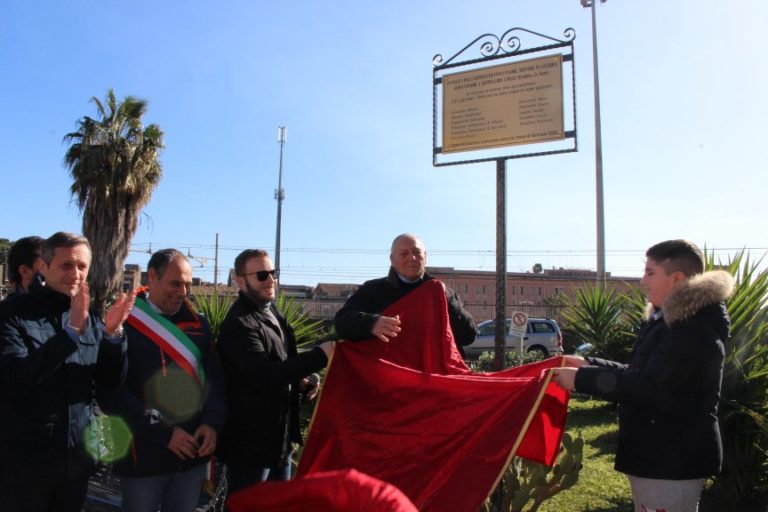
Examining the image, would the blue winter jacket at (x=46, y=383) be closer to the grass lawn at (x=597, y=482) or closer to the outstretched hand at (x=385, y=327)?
the outstretched hand at (x=385, y=327)

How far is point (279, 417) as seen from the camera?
3221 millimetres

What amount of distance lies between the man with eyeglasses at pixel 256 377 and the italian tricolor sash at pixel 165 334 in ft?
0.66

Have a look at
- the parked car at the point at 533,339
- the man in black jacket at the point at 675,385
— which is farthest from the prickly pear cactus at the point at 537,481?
the parked car at the point at 533,339

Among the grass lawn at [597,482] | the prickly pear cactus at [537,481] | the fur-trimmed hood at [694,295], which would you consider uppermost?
the fur-trimmed hood at [694,295]

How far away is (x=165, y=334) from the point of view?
3.00 meters

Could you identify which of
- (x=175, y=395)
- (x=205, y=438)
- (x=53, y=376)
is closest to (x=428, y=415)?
(x=205, y=438)

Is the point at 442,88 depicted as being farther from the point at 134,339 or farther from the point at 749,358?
the point at 134,339

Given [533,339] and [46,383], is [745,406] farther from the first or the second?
A: [533,339]

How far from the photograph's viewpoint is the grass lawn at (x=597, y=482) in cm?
562

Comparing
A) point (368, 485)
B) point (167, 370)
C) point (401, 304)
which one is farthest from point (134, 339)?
point (368, 485)

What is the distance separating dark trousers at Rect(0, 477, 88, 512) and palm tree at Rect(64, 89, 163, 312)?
14.7 meters

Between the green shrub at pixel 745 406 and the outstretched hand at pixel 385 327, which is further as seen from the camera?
the green shrub at pixel 745 406

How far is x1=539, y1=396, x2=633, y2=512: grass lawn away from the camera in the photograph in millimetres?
5617

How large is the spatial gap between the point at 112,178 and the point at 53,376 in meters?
16.1
